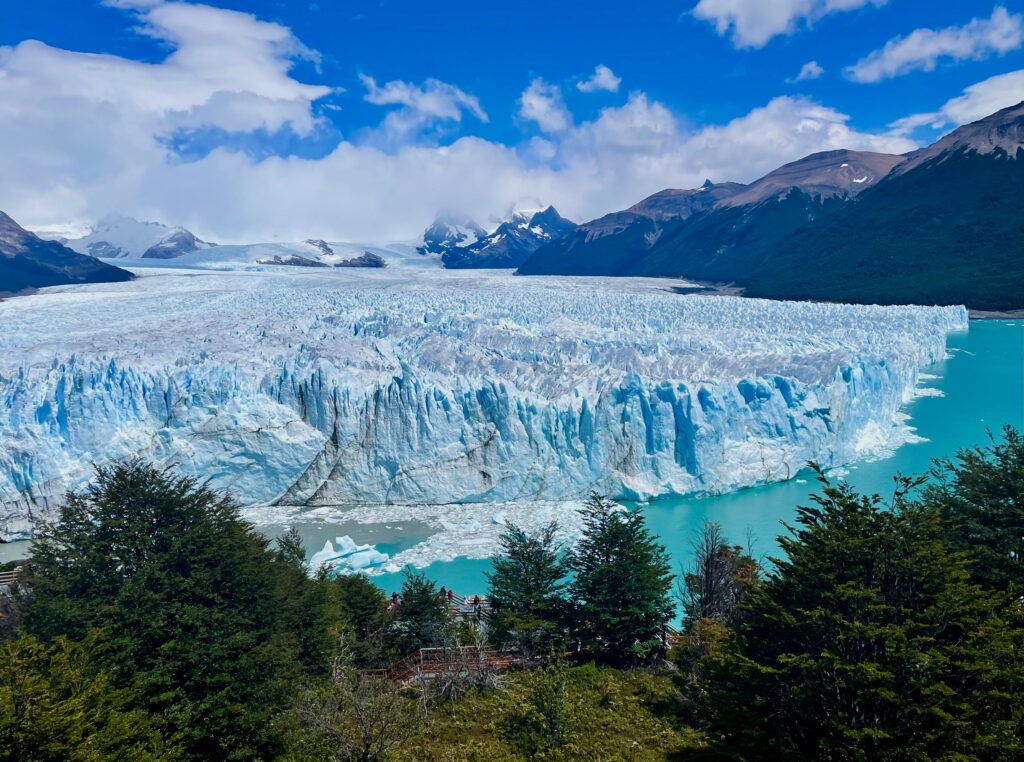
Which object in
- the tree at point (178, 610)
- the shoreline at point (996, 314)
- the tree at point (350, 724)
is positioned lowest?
the tree at point (350, 724)

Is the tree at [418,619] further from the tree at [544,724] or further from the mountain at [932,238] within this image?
the mountain at [932,238]

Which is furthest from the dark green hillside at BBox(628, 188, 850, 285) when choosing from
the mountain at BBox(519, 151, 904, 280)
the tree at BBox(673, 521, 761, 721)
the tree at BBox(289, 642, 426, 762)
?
the tree at BBox(289, 642, 426, 762)

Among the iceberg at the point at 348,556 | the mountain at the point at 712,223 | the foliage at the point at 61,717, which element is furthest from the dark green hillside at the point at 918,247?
the foliage at the point at 61,717

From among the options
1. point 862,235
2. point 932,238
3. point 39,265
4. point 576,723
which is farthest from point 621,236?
point 576,723

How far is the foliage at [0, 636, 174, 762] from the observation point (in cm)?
377

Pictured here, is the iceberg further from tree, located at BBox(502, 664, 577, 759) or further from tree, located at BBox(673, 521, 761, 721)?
tree, located at BBox(502, 664, 577, 759)

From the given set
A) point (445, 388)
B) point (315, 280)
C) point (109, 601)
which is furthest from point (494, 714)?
point (315, 280)

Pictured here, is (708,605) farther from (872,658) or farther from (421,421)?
(421,421)

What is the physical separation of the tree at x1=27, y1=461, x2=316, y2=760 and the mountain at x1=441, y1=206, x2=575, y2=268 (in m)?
89.3

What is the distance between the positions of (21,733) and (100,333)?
20.5 metres

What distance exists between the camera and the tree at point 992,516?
6508mm

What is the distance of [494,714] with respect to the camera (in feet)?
22.7

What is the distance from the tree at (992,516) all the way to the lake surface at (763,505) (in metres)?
3.76

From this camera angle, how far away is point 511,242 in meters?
112
